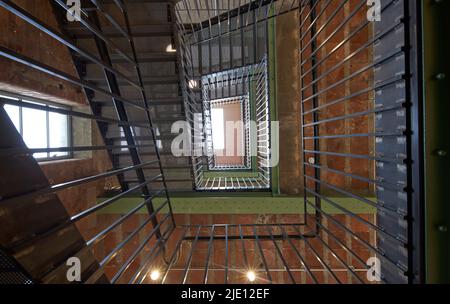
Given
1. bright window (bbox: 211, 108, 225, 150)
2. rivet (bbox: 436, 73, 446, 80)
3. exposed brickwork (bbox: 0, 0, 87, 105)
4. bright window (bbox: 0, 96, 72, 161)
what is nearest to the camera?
rivet (bbox: 436, 73, 446, 80)

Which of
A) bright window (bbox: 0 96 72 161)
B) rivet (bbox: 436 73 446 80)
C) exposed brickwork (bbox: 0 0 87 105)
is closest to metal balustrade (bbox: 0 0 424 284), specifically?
rivet (bbox: 436 73 446 80)

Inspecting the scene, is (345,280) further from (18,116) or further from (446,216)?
(18,116)

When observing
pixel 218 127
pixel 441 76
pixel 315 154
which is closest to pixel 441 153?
pixel 441 76

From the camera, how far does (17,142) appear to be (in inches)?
27.0

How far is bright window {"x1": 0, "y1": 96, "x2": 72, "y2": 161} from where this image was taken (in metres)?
2.43

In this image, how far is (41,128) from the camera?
9.10 ft

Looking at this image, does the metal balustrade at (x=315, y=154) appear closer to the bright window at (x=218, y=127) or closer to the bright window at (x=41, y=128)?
the bright window at (x=41, y=128)

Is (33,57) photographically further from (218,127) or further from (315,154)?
(218,127)

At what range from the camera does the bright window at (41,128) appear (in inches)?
95.5

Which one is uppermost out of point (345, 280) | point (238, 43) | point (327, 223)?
point (238, 43)

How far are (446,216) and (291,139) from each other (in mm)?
2061

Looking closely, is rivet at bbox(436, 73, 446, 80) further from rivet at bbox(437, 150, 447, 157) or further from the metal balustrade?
rivet at bbox(437, 150, 447, 157)

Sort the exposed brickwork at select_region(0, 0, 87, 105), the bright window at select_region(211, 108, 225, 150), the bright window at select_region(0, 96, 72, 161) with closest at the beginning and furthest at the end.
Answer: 1. the exposed brickwork at select_region(0, 0, 87, 105)
2. the bright window at select_region(0, 96, 72, 161)
3. the bright window at select_region(211, 108, 225, 150)
